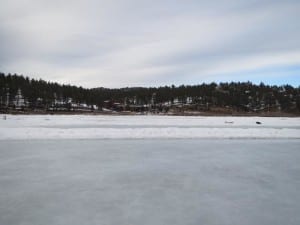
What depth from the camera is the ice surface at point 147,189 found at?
13.2ft

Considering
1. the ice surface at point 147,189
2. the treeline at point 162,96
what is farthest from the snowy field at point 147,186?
the treeline at point 162,96

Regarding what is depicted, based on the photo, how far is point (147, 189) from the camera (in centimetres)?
540

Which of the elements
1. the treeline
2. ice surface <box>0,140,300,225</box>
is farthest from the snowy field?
the treeline

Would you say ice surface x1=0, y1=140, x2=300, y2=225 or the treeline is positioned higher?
the treeline

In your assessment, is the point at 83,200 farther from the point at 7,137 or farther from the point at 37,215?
the point at 7,137

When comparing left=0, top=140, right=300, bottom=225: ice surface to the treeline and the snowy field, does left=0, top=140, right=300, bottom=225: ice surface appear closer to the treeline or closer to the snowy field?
the snowy field

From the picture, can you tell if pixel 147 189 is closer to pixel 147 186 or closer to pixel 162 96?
pixel 147 186

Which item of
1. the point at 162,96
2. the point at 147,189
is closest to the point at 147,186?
the point at 147,189

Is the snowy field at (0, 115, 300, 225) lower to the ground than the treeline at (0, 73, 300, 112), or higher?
lower

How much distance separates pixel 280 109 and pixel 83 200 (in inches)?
3799

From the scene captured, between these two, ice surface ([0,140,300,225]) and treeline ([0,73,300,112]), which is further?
treeline ([0,73,300,112])

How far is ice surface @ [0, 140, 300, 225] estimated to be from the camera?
4.01 metres

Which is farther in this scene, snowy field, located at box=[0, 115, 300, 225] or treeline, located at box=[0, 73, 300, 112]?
treeline, located at box=[0, 73, 300, 112]

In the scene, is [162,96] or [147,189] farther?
[162,96]
